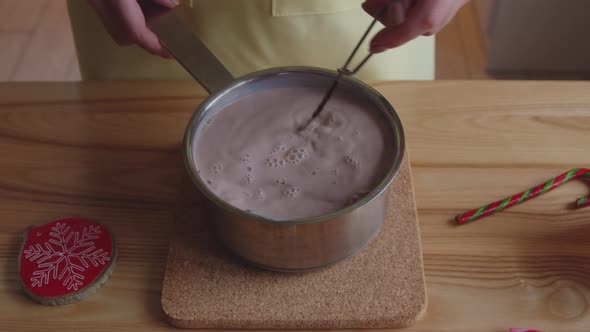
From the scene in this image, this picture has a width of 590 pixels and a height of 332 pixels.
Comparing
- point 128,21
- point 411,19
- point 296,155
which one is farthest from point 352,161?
point 128,21

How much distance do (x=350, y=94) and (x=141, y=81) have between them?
0.35 meters

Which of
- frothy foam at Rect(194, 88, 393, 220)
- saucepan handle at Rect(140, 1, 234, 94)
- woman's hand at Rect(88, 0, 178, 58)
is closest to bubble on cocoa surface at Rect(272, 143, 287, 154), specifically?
frothy foam at Rect(194, 88, 393, 220)

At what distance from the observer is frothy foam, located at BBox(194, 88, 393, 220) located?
2.28 feet

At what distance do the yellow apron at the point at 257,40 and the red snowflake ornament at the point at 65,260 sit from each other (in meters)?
0.35

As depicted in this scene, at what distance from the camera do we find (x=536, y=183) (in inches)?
32.2

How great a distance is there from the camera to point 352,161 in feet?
2.38

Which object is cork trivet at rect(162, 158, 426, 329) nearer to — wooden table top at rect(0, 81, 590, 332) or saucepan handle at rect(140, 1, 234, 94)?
wooden table top at rect(0, 81, 590, 332)

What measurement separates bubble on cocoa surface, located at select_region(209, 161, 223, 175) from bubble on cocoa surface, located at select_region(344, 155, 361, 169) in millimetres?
146

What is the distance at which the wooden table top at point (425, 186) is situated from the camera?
708 mm

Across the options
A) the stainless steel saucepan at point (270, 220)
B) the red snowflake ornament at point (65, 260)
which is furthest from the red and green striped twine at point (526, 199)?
the red snowflake ornament at point (65, 260)

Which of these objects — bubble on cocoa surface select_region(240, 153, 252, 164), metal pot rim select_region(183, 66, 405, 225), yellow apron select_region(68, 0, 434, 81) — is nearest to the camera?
metal pot rim select_region(183, 66, 405, 225)

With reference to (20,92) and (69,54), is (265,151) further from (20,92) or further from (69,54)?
(69,54)

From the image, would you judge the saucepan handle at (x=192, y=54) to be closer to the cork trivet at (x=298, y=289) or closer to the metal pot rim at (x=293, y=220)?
the metal pot rim at (x=293, y=220)

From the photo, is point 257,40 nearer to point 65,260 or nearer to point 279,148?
point 279,148
